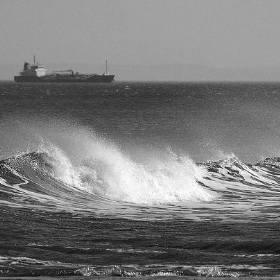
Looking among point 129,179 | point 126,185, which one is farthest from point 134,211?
point 129,179

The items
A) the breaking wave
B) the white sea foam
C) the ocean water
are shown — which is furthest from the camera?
the white sea foam

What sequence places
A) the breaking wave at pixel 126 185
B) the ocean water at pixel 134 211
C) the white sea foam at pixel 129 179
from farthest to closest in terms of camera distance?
1. the white sea foam at pixel 129 179
2. the breaking wave at pixel 126 185
3. the ocean water at pixel 134 211

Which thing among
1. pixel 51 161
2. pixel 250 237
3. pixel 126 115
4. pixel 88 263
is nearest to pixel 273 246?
pixel 250 237

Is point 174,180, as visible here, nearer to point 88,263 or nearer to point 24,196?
point 24,196

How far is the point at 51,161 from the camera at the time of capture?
30.8 metres

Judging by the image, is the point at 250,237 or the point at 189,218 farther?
the point at 189,218

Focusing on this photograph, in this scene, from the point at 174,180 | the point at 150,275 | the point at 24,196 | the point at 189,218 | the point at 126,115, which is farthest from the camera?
the point at 126,115

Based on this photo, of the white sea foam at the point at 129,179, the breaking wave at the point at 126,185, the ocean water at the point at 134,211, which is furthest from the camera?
the white sea foam at the point at 129,179

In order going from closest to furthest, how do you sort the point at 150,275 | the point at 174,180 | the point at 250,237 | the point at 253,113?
the point at 150,275, the point at 250,237, the point at 174,180, the point at 253,113

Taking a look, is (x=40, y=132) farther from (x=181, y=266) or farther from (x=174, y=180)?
(x=181, y=266)

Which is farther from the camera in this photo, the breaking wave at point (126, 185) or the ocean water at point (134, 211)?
the breaking wave at point (126, 185)

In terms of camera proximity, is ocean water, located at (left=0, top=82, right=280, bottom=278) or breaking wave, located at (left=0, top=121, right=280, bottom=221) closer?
ocean water, located at (left=0, top=82, right=280, bottom=278)

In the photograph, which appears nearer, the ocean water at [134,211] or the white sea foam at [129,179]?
the ocean water at [134,211]

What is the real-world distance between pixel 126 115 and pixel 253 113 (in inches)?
687
